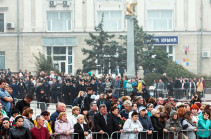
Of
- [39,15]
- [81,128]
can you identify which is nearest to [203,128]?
[81,128]

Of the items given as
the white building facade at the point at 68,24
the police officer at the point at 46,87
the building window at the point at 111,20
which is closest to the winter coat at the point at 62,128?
the police officer at the point at 46,87

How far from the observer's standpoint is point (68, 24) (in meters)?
55.4

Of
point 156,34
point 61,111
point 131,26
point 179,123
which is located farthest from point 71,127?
point 156,34

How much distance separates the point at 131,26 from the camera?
35406 mm

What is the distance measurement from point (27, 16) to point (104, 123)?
40514 mm

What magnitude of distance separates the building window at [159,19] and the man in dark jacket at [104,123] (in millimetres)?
39682

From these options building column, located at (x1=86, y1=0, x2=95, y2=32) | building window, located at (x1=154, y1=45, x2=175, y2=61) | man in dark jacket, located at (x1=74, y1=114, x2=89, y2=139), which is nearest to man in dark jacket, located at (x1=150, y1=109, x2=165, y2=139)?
man in dark jacket, located at (x1=74, y1=114, x2=89, y2=139)

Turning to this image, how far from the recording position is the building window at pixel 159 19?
2159 inches

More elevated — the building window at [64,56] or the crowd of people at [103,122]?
the building window at [64,56]

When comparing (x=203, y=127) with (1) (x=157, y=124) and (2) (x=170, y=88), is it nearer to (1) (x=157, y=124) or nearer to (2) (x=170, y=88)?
(1) (x=157, y=124)

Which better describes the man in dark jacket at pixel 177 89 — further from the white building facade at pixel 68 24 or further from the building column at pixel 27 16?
the building column at pixel 27 16

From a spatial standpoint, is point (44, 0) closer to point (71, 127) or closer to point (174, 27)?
point (174, 27)

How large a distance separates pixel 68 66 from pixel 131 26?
20.5 metres

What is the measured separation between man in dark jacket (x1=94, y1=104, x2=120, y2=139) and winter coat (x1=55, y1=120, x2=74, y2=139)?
1.02 m
